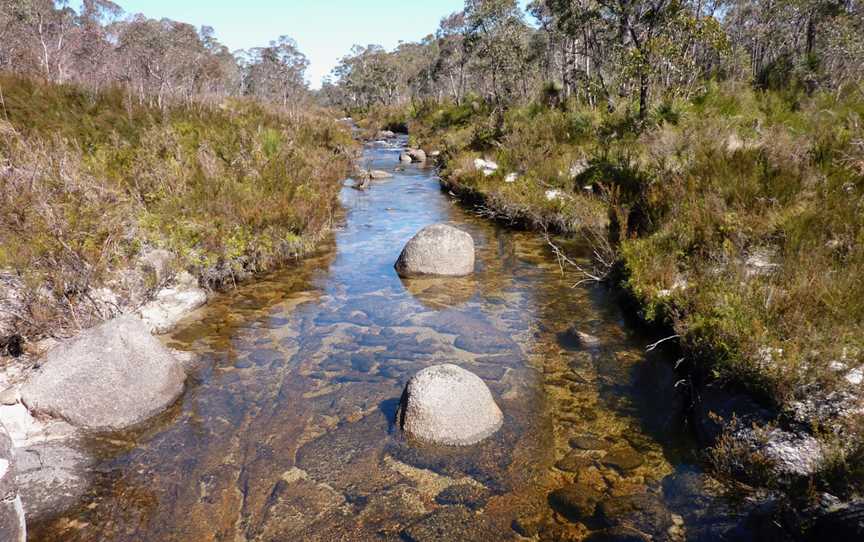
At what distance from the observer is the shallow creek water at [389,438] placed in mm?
3715

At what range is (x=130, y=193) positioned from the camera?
831 cm

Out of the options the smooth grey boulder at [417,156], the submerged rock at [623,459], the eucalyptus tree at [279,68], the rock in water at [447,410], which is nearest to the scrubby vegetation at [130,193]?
the rock in water at [447,410]

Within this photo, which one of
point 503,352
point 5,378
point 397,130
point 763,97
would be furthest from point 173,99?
point 397,130

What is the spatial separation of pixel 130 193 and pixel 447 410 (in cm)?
666

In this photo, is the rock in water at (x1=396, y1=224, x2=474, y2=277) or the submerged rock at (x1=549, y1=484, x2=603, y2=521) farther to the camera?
the rock in water at (x1=396, y1=224, x2=474, y2=277)

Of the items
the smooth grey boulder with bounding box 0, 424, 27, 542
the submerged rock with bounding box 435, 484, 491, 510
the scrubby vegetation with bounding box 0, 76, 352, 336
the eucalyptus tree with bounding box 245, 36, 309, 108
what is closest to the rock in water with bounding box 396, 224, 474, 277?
the scrubby vegetation with bounding box 0, 76, 352, 336

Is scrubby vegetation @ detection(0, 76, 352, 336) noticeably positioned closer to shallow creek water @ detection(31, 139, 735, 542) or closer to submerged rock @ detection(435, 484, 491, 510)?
shallow creek water @ detection(31, 139, 735, 542)

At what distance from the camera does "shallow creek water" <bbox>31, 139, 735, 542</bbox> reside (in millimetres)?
3715

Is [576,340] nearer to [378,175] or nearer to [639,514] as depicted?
[639,514]

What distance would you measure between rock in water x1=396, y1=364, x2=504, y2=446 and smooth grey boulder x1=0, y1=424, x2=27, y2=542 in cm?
269

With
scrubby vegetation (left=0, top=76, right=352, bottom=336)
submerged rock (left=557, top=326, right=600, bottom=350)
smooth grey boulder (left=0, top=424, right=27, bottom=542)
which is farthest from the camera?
submerged rock (left=557, top=326, right=600, bottom=350)

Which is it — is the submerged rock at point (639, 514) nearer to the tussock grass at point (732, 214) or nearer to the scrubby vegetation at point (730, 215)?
the scrubby vegetation at point (730, 215)

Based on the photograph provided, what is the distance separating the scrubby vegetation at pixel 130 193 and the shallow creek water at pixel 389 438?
40.6 inches

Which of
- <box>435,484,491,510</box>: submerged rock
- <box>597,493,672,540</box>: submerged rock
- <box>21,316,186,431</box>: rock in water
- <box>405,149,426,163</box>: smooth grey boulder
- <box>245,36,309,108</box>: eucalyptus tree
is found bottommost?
<box>435,484,491,510</box>: submerged rock
